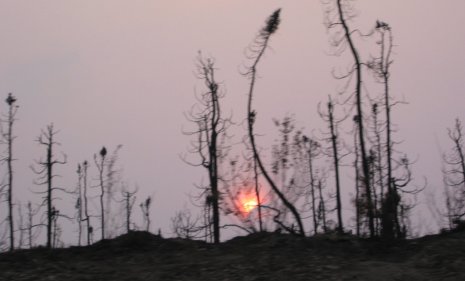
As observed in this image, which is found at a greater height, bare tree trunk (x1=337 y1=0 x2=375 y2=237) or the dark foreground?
bare tree trunk (x1=337 y1=0 x2=375 y2=237)

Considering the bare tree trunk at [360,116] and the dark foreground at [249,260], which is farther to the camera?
the bare tree trunk at [360,116]

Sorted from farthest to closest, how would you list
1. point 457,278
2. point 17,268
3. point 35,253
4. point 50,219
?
point 50,219
point 35,253
point 17,268
point 457,278

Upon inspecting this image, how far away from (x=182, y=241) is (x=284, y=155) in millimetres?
11820

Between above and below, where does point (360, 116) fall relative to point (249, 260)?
above

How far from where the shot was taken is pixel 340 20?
19.1 meters

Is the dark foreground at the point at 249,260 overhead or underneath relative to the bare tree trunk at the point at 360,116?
underneath

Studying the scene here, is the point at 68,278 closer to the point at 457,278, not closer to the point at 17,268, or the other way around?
the point at 17,268

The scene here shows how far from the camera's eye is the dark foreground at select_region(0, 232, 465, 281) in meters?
11.7

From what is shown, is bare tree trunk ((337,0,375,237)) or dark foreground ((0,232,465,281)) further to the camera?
bare tree trunk ((337,0,375,237))

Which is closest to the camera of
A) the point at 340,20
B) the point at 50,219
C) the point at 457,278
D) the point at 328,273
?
the point at 457,278

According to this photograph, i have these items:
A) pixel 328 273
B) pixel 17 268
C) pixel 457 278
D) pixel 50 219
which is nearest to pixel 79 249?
pixel 17 268

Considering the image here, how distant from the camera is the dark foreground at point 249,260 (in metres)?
11.7

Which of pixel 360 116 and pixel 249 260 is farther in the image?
pixel 360 116

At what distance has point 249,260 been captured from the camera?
41.4 feet
